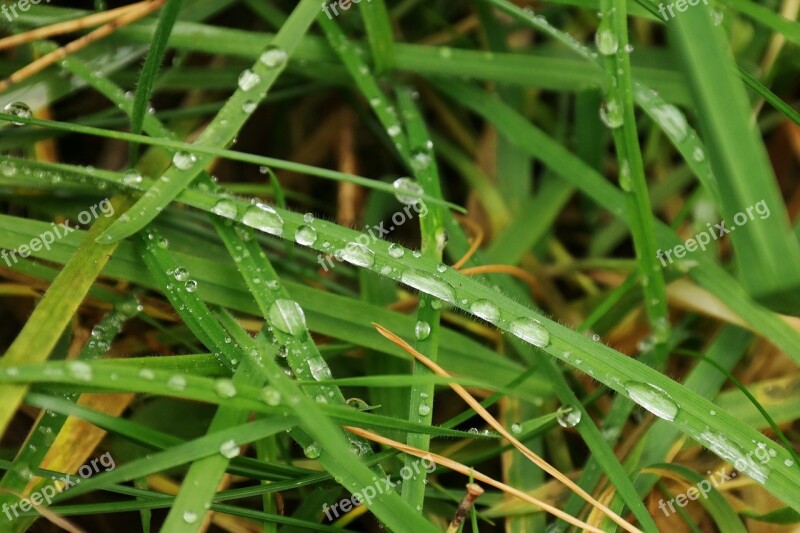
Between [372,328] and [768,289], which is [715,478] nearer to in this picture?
[768,289]

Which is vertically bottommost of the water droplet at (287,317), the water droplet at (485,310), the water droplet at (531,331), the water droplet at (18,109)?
the water droplet at (531,331)

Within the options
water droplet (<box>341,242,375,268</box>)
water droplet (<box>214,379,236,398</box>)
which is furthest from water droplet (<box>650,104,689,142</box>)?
water droplet (<box>214,379,236,398</box>)

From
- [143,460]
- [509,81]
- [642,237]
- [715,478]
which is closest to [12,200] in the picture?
[143,460]

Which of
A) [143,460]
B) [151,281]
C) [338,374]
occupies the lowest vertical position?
[143,460]
